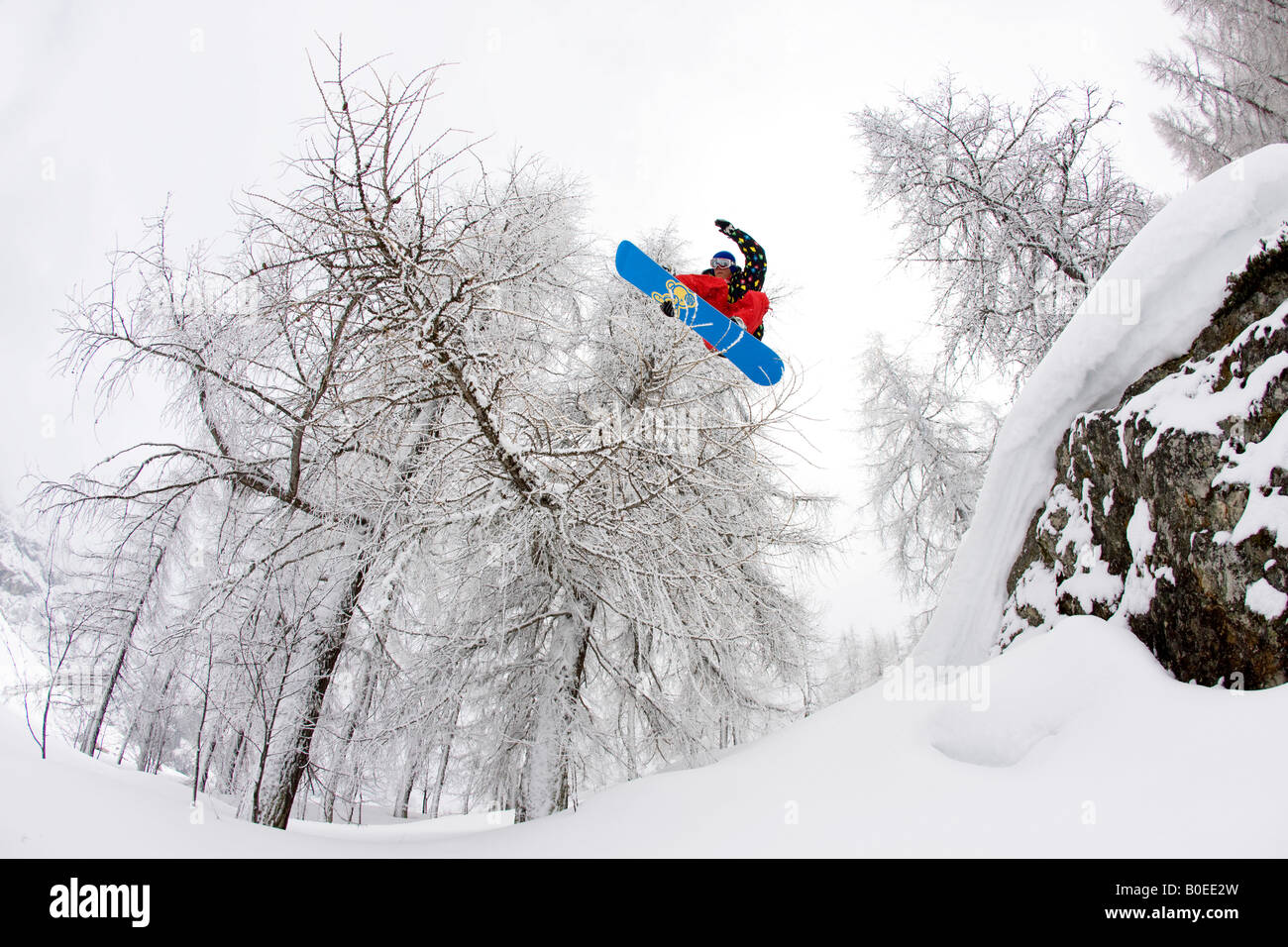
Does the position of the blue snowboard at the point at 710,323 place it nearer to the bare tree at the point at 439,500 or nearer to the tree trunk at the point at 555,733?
the bare tree at the point at 439,500

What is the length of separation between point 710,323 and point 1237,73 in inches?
507

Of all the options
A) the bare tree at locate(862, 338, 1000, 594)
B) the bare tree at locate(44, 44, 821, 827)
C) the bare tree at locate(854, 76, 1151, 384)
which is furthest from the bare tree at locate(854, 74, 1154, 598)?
the bare tree at locate(44, 44, 821, 827)

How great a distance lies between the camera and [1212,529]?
7.84 ft

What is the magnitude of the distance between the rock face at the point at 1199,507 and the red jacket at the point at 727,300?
3472mm

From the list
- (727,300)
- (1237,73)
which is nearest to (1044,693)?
(727,300)

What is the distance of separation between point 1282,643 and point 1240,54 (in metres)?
14.2

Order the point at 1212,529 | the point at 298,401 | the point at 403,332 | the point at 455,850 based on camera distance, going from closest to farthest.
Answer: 1. the point at 1212,529
2. the point at 403,332
3. the point at 455,850
4. the point at 298,401

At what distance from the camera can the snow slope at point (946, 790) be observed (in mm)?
1708

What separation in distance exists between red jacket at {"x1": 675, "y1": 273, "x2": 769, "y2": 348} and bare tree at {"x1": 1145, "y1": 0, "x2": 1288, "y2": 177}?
10.0m

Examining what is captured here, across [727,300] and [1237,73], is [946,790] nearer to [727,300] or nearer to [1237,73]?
[727,300]

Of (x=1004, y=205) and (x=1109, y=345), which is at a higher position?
(x=1004, y=205)

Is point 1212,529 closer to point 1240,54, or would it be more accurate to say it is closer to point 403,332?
point 403,332

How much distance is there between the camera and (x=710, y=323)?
5.71m

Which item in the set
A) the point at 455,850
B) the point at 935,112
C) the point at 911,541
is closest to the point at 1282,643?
the point at 455,850
